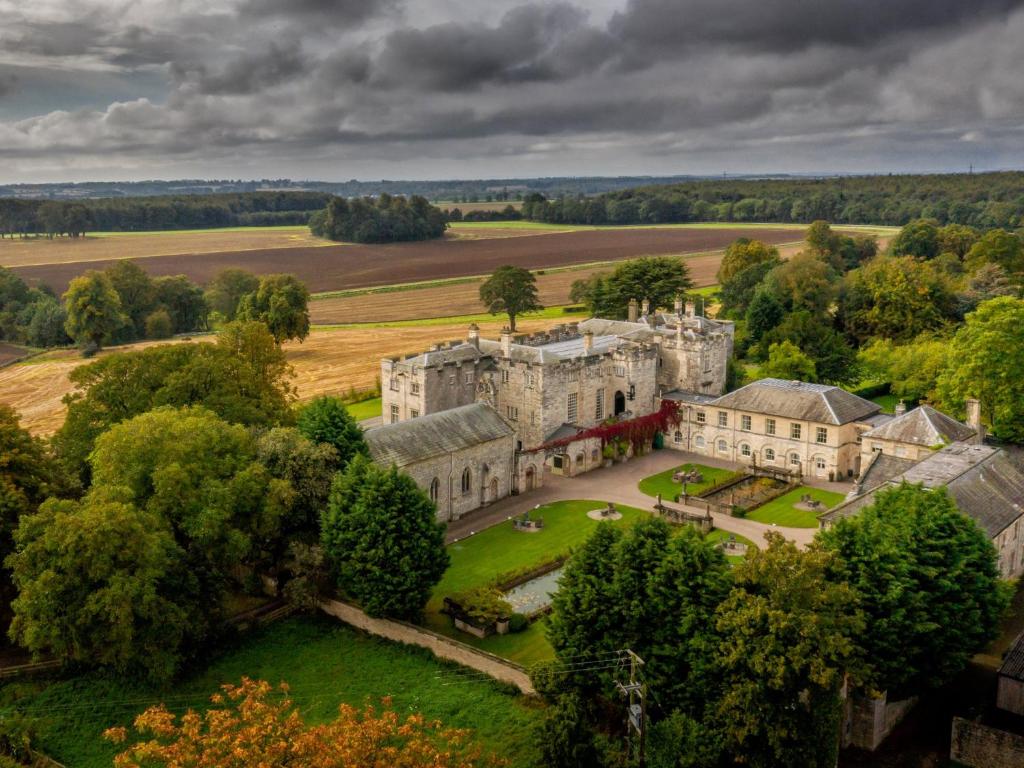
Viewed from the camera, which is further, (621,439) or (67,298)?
(67,298)

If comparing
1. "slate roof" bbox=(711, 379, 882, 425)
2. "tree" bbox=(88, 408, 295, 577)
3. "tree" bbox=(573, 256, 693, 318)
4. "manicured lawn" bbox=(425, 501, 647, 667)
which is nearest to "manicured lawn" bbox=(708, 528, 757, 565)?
"manicured lawn" bbox=(425, 501, 647, 667)

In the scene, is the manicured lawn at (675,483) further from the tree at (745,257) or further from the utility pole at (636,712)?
the tree at (745,257)

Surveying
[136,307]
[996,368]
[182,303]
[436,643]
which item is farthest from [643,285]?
[436,643]

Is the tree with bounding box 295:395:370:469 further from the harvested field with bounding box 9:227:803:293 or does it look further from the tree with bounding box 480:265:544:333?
the harvested field with bounding box 9:227:803:293

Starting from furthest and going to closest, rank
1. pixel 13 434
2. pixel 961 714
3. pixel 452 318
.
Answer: pixel 452 318 < pixel 13 434 < pixel 961 714

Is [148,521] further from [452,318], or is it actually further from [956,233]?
[956,233]

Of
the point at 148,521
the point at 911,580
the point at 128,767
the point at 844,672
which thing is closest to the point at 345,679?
the point at 148,521

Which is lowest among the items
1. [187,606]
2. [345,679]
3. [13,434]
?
[345,679]
